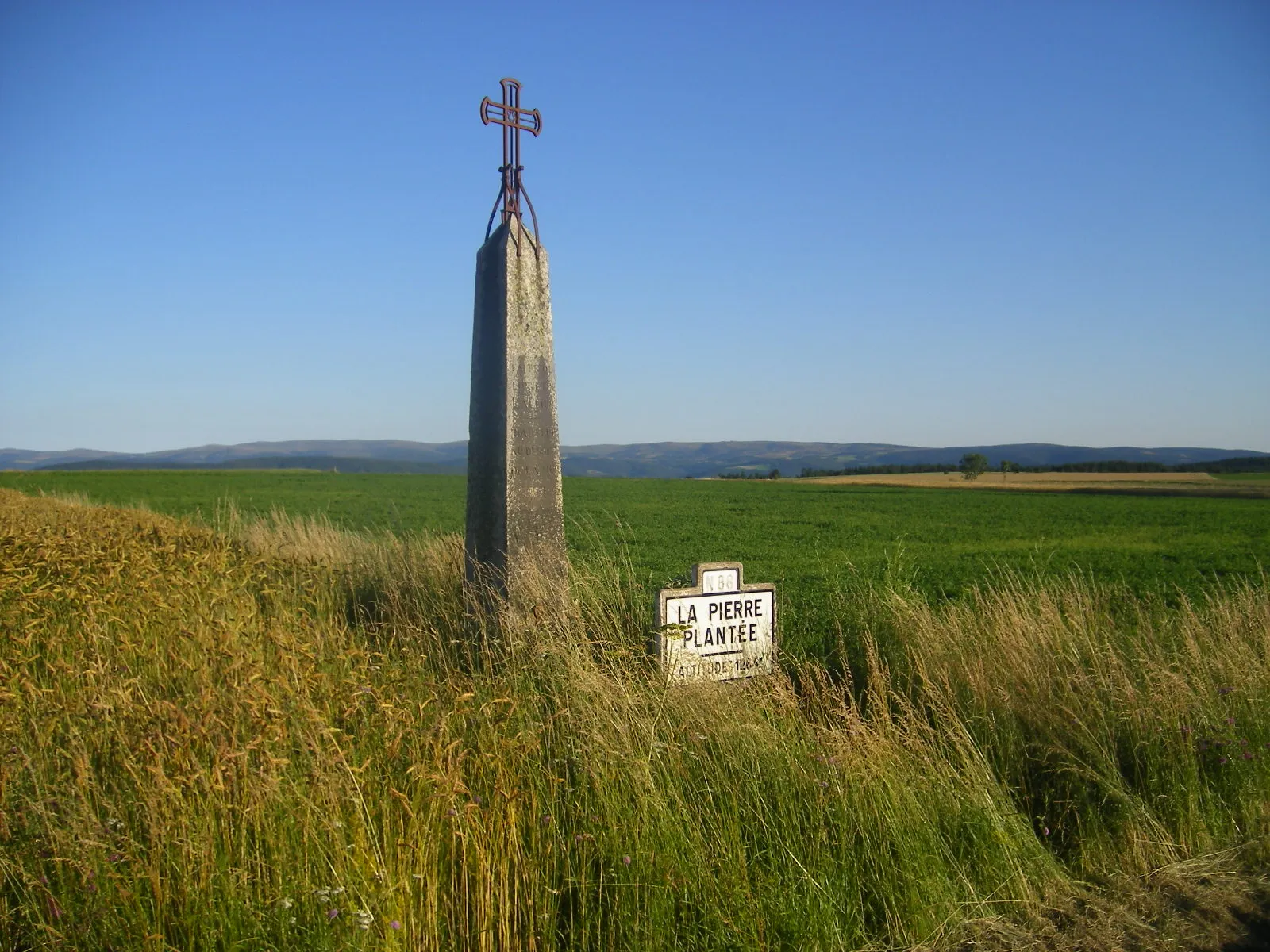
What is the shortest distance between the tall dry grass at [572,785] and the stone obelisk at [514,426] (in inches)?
39.2

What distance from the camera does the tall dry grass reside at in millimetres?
2783

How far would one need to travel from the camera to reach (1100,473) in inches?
3061

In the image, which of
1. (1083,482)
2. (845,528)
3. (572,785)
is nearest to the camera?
(572,785)

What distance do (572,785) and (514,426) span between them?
3.76m

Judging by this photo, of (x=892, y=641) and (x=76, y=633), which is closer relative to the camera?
(x=76, y=633)

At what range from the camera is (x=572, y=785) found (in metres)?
3.77

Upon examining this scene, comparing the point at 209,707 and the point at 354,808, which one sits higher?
the point at 209,707

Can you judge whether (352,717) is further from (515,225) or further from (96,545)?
(96,545)

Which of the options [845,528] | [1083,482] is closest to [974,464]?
[1083,482]

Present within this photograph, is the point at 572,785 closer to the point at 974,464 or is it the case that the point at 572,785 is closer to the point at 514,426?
the point at 514,426

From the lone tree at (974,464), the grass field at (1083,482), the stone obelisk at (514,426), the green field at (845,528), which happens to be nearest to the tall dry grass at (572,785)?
the stone obelisk at (514,426)

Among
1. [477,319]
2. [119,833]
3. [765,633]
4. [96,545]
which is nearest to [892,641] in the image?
[765,633]

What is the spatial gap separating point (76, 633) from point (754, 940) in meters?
4.54

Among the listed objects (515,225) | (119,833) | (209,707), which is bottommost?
(119,833)
